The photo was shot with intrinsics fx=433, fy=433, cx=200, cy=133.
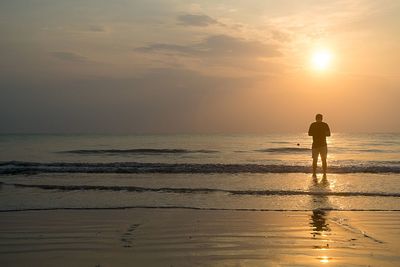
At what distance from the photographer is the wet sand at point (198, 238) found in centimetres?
499

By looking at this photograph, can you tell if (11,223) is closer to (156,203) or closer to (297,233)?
(156,203)

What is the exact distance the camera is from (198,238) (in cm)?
611

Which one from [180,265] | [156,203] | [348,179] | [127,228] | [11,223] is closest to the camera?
[180,265]

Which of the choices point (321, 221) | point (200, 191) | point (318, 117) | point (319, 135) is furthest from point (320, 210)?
point (318, 117)

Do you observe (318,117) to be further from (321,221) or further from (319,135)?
(321,221)

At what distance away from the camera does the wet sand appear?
4.99m

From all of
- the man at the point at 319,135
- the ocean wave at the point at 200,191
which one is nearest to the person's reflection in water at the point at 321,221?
the ocean wave at the point at 200,191

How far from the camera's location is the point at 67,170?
19.6 meters

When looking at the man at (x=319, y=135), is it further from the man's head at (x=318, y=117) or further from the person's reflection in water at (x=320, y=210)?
the person's reflection in water at (x=320, y=210)

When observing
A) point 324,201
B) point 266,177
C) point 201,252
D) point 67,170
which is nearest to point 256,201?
point 324,201

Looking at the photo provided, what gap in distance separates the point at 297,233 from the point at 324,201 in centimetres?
397

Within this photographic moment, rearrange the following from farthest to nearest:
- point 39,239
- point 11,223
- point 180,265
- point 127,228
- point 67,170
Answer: point 67,170, point 11,223, point 127,228, point 39,239, point 180,265

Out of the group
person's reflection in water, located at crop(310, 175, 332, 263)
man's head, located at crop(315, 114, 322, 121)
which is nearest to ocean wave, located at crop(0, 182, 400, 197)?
person's reflection in water, located at crop(310, 175, 332, 263)

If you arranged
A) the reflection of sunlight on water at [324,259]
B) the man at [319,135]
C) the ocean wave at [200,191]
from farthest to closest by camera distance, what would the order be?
the man at [319,135]
the ocean wave at [200,191]
the reflection of sunlight on water at [324,259]
